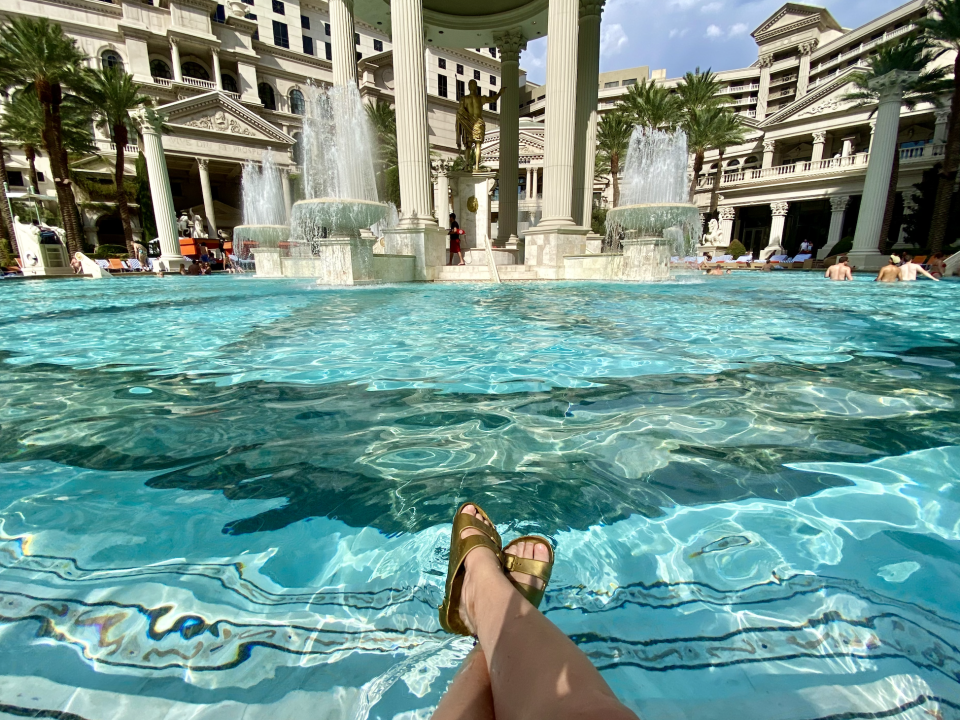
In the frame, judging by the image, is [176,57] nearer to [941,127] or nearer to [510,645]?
[510,645]

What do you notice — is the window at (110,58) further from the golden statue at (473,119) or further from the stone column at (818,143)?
the stone column at (818,143)

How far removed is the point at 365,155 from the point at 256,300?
5.61 meters

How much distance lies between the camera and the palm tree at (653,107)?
95.0 feet

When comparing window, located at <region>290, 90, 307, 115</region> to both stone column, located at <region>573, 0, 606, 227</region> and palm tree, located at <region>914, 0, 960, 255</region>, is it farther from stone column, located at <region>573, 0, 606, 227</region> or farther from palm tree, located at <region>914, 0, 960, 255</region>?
palm tree, located at <region>914, 0, 960, 255</region>

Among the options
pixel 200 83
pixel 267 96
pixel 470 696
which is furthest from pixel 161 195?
pixel 470 696

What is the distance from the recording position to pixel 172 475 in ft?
7.20

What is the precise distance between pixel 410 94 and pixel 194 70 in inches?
1557

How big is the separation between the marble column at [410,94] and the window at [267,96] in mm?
37525

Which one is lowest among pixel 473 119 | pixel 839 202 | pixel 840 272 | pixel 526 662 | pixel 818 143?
pixel 526 662

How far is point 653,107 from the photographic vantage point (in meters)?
28.9

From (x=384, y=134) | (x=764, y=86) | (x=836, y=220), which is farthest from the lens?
(x=764, y=86)

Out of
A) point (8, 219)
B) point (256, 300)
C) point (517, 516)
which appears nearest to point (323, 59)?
point (8, 219)

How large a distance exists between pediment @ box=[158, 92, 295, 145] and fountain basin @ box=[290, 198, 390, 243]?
2698cm

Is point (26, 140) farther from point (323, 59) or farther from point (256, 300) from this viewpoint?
point (256, 300)
